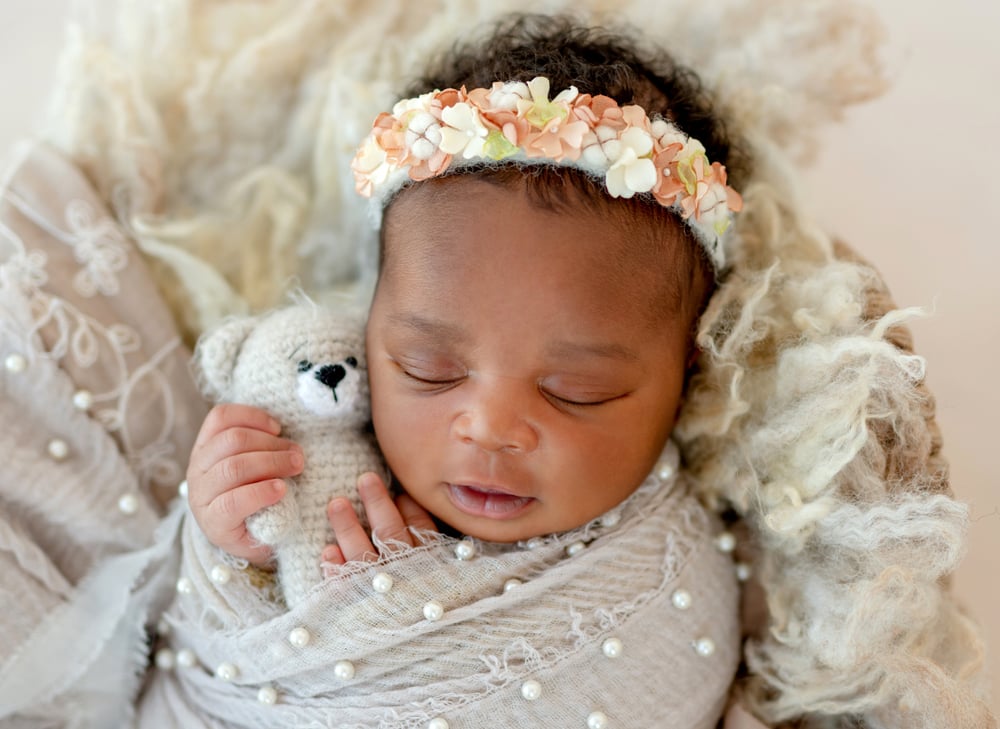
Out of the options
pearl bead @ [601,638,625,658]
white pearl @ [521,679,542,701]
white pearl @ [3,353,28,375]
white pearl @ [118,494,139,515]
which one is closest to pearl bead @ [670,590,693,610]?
pearl bead @ [601,638,625,658]

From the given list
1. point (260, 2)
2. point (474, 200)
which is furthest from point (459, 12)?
point (474, 200)

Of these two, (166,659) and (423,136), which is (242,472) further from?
(423,136)

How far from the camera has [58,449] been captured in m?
1.27

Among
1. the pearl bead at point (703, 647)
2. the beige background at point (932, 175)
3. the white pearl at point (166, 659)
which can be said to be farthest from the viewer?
the beige background at point (932, 175)

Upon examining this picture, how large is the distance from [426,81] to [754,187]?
0.54m

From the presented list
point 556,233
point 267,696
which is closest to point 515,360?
point 556,233

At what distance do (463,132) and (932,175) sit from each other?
109cm

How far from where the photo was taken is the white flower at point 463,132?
1.08 metres

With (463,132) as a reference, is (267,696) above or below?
below

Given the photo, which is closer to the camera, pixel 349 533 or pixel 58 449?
pixel 349 533

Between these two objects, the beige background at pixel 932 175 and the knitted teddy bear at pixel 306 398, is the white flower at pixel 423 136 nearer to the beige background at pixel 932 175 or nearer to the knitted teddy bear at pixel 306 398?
the knitted teddy bear at pixel 306 398

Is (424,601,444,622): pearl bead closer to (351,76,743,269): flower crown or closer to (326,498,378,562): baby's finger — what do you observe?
(326,498,378,562): baby's finger

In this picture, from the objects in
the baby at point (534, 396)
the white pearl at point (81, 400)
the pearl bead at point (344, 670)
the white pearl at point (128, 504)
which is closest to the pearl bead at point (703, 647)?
the baby at point (534, 396)

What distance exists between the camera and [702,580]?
4.00ft
